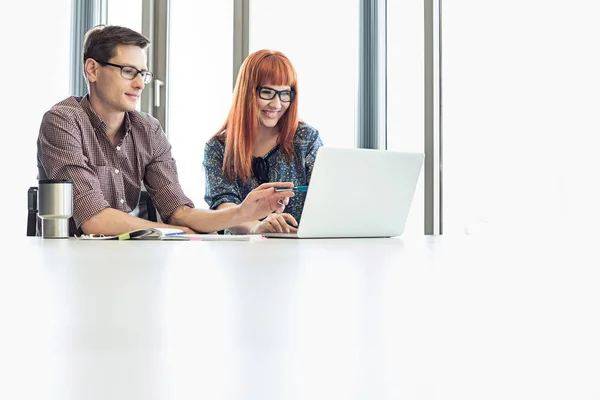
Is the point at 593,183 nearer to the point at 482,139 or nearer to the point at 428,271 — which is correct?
the point at 482,139

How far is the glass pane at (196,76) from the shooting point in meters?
4.41

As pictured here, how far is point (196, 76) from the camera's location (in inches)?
175

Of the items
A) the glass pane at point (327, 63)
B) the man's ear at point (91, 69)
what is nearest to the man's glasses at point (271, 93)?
the man's ear at point (91, 69)

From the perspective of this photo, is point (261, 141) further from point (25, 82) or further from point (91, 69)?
point (25, 82)

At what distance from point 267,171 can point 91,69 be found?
0.80 metres

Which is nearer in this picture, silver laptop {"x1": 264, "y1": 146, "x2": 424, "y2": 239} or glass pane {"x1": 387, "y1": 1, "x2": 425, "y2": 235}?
silver laptop {"x1": 264, "y1": 146, "x2": 424, "y2": 239}

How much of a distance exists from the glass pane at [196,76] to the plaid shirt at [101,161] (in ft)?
5.79

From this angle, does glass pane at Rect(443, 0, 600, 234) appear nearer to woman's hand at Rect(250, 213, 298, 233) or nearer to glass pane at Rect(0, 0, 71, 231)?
woman's hand at Rect(250, 213, 298, 233)

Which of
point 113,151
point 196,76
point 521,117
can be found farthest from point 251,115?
point 196,76

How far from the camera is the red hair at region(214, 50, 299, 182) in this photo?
8.21 ft

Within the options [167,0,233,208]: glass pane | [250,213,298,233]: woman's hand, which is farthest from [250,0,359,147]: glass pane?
[250,213,298,233]: woman's hand

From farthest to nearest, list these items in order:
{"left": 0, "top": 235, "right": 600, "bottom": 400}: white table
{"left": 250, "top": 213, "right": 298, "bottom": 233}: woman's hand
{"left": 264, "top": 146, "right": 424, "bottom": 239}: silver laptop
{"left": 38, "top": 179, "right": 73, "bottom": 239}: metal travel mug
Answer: {"left": 250, "top": 213, "right": 298, "bottom": 233}: woman's hand → {"left": 38, "top": 179, "right": 73, "bottom": 239}: metal travel mug → {"left": 264, "top": 146, "right": 424, "bottom": 239}: silver laptop → {"left": 0, "top": 235, "right": 600, "bottom": 400}: white table

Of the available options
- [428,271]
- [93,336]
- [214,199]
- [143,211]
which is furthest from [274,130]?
[93,336]

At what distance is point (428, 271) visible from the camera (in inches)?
25.8
